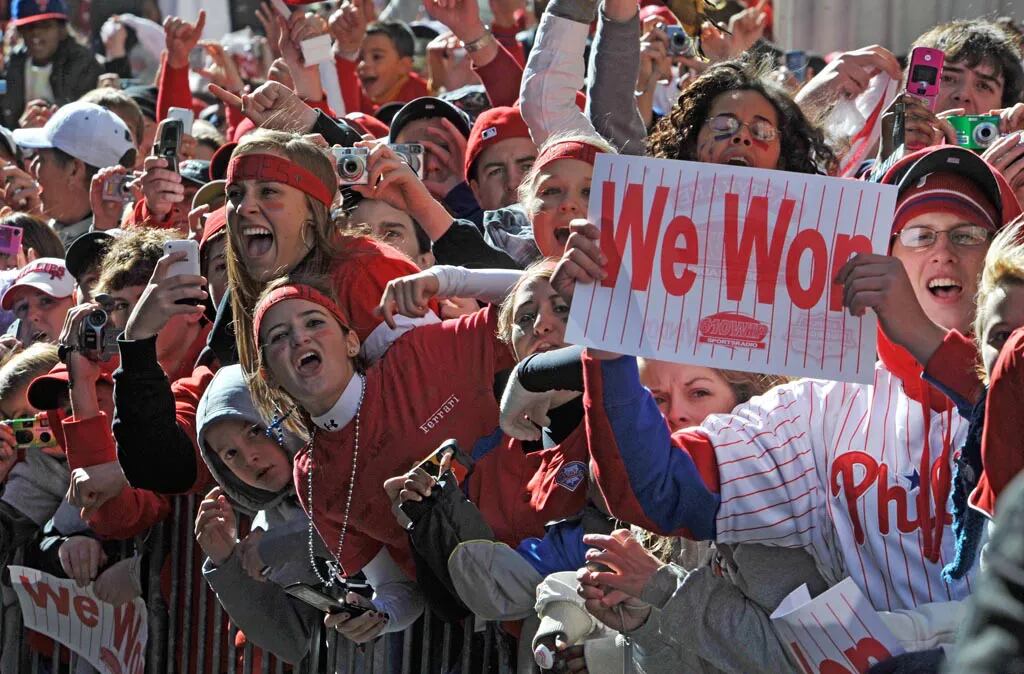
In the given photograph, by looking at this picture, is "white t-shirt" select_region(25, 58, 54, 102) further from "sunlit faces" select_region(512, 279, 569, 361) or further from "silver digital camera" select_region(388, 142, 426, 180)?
"sunlit faces" select_region(512, 279, 569, 361)

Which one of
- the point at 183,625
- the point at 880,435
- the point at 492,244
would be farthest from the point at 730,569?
the point at 183,625

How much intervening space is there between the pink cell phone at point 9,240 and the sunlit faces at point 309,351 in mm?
3240

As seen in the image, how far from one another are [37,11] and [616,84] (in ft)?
22.3

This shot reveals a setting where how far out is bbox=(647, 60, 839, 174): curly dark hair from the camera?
4.10 metres

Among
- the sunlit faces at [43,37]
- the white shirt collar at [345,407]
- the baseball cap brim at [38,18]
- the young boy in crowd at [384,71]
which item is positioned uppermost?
the baseball cap brim at [38,18]

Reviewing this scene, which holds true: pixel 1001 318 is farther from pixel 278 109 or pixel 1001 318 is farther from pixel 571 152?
pixel 278 109

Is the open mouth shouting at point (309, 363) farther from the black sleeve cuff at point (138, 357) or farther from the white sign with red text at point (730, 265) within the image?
the white sign with red text at point (730, 265)

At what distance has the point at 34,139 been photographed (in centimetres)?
850

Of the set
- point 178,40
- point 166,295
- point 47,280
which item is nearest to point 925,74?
point 166,295

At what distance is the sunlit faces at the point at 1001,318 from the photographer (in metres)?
2.93

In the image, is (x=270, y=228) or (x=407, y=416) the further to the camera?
(x=270, y=228)

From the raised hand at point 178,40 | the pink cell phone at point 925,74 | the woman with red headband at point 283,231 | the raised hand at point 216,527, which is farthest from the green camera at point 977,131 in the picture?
the raised hand at point 178,40

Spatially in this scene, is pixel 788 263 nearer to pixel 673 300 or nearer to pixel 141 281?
pixel 673 300

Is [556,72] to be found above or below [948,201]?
above
